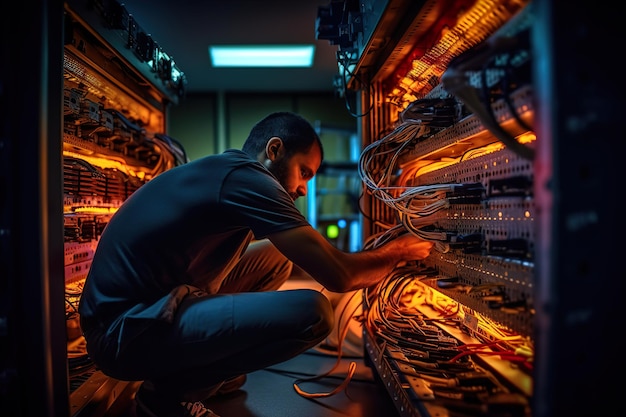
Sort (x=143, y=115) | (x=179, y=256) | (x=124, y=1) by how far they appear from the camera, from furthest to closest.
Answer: (x=143, y=115)
(x=124, y=1)
(x=179, y=256)

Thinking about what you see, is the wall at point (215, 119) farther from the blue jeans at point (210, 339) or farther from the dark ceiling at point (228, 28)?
the blue jeans at point (210, 339)

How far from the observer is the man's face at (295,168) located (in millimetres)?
1669

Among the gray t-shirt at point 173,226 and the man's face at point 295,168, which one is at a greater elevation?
the man's face at point 295,168

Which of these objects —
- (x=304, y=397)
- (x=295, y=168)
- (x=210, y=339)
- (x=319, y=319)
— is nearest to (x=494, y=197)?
(x=319, y=319)

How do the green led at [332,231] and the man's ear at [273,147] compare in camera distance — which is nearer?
the man's ear at [273,147]

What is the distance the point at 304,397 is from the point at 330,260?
2.36ft

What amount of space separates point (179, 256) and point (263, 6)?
7.32 feet

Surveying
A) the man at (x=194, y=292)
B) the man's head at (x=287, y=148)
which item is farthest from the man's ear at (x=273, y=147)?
the man at (x=194, y=292)

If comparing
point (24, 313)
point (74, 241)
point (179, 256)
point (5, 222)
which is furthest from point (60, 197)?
point (74, 241)

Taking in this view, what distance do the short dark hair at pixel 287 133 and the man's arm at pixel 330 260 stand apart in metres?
0.43

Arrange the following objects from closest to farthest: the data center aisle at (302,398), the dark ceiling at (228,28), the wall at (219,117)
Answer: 1. the data center aisle at (302,398)
2. the dark ceiling at (228,28)
3. the wall at (219,117)

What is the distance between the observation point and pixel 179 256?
1425mm

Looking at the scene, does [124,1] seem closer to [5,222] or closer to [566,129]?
[5,222]

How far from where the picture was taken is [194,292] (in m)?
1.47
